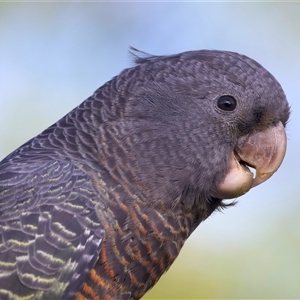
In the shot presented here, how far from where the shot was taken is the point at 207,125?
231 cm

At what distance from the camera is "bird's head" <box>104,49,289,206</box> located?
7.54 feet

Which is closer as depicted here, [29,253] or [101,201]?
[29,253]

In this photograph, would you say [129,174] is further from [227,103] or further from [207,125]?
[227,103]

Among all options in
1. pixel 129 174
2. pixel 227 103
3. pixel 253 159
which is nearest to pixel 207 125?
pixel 227 103

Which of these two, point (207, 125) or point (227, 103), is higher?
point (227, 103)

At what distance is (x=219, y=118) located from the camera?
2320 mm

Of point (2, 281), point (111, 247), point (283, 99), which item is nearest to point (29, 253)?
point (2, 281)

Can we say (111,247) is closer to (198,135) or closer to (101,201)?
(101,201)

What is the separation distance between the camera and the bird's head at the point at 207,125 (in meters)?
2.30

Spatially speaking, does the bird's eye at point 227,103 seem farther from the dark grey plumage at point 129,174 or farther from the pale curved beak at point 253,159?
the pale curved beak at point 253,159

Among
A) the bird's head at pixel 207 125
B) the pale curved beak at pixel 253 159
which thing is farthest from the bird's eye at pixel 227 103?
the pale curved beak at pixel 253 159

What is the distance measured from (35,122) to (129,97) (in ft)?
13.3

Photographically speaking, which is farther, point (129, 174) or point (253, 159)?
point (253, 159)

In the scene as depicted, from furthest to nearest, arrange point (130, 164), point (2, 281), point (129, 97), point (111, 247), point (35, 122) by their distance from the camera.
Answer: point (35, 122)
point (129, 97)
point (130, 164)
point (111, 247)
point (2, 281)
